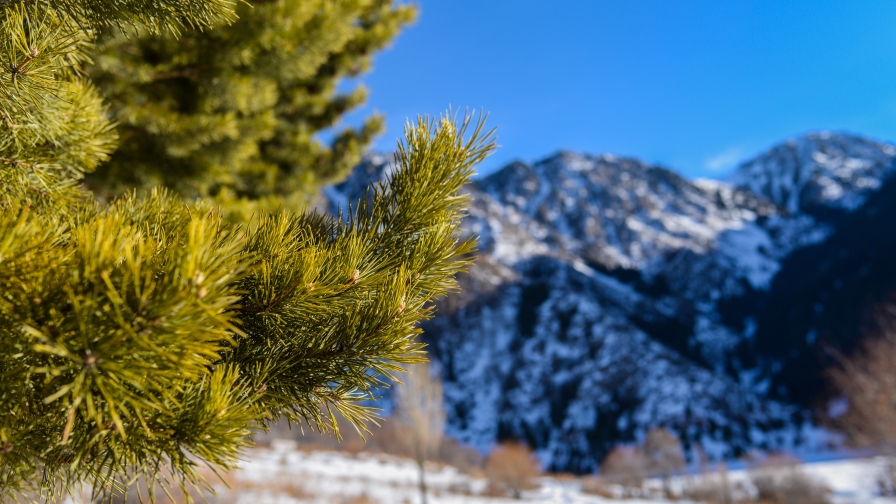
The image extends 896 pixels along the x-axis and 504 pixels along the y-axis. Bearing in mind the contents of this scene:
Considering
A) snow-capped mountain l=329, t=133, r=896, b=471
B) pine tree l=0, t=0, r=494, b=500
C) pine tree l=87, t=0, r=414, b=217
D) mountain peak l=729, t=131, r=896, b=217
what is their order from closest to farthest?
1. pine tree l=0, t=0, r=494, b=500
2. pine tree l=87, t=0, r=414, b=217
3. snow-capped mountain l=329, t=133, r=896, b=471
4. mountain peak l=729, t=131, r=896, b=217

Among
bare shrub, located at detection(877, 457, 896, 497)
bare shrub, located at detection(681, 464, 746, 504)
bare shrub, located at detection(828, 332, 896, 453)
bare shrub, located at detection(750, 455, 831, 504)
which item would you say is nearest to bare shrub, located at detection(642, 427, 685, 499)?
bare shrub, located at detection(681, 464, 746, 504)

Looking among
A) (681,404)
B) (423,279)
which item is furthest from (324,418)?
(681,404)

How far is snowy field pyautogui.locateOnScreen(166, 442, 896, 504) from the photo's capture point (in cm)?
1375

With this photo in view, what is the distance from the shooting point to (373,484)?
1870cm

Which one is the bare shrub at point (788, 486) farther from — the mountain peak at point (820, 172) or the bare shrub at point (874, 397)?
the mountain peak at point (820, 172)

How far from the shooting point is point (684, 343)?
287 ft

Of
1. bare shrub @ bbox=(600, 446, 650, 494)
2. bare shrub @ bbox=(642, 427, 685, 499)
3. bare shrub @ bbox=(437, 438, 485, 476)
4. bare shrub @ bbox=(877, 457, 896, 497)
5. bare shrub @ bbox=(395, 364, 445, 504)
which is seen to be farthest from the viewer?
bare shrub @ bbox=(437, 438, 485, 476)

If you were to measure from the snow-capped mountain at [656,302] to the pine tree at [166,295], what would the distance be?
2206 inches

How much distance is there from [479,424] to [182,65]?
3331 inches

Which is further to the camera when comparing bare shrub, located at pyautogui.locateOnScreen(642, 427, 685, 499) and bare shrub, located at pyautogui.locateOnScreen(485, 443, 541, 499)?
bare shrub, located at pyautogui.locateOnScreen(642, 427, 685, 499)

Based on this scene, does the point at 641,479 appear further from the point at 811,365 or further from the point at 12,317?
the point at 811,365

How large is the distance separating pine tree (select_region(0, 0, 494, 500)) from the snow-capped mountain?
5603 centimetres

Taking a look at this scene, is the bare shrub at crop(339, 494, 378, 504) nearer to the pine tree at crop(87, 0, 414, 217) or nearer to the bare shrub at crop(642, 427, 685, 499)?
the pine tree at crop(87, 0, 414, 217)

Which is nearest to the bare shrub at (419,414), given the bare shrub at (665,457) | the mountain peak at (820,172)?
the bare shrub at (665,457)
